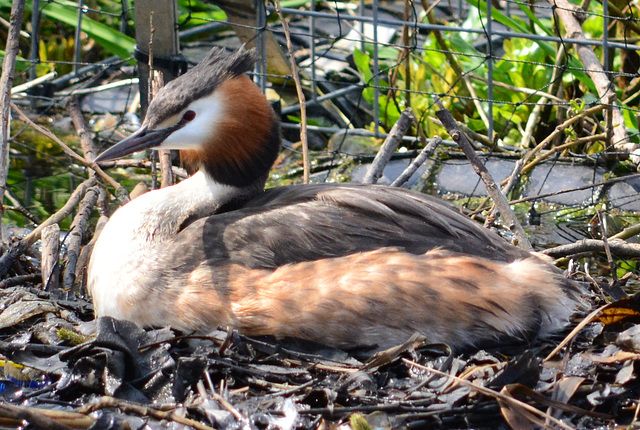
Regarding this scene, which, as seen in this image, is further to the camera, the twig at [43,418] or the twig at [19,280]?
the twig at [19,280]

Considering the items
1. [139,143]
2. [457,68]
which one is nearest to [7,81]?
[139,143]

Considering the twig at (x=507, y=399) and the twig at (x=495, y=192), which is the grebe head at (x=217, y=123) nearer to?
the twig at (x=495, y=192)

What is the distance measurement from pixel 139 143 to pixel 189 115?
9.2 inches

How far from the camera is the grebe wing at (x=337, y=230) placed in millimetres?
3395

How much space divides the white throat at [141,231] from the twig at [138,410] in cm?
66

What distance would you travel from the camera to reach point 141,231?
3621 millimetres

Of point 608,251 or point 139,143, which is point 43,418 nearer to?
point 139,143

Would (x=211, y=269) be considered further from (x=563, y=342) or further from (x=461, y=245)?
(x=563, y=342)

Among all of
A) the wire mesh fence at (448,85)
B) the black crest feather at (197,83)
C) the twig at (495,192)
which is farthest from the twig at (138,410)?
the wire mesh fence at (448,85)

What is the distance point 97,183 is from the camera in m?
4.62

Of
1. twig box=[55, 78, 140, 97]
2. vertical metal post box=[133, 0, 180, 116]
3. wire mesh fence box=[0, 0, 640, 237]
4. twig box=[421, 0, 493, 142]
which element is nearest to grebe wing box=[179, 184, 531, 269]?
wire mesh fence box=[0, 0, 640, 237]

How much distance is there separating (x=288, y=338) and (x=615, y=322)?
4.09 ft

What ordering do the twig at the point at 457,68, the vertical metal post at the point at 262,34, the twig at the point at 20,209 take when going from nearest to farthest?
the twig at the point at 20,209 < the vertical metal post at the point at 262,34 < the twig at the point at 457,68

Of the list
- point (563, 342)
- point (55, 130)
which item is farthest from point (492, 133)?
point (55, 130)
